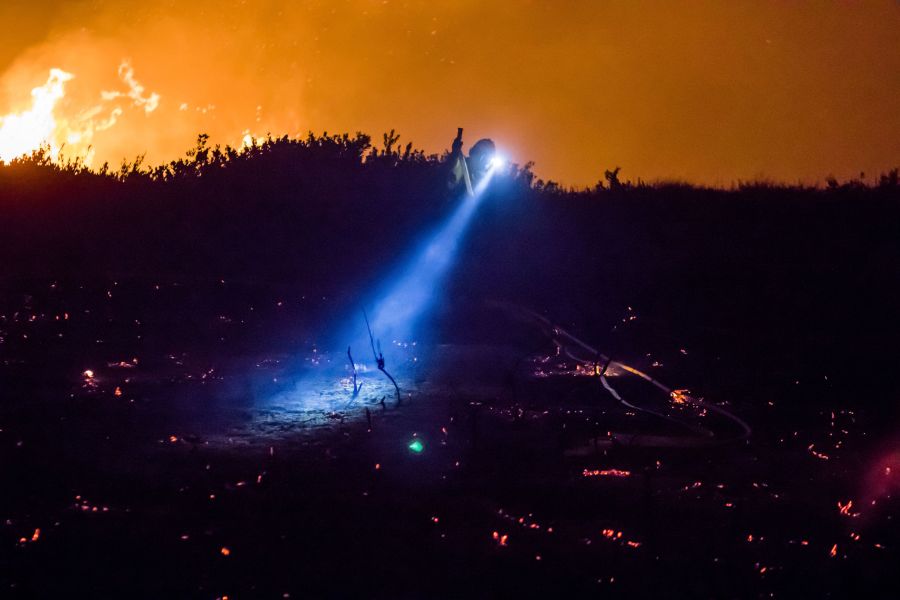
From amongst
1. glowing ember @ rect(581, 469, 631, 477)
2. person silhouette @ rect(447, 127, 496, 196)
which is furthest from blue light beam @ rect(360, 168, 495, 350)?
glowing ember @ rect(581, 469, 631, 477)

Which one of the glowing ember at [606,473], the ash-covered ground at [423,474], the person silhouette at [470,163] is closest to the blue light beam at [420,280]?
the person silhouette at [470,163]

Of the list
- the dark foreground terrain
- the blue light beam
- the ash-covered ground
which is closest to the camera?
the ash-covered ground

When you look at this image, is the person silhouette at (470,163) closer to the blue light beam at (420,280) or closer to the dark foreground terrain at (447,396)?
the blue light beam at (420,280)

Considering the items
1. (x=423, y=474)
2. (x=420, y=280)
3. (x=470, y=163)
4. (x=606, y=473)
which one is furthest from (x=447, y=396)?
(x=470, y=163)

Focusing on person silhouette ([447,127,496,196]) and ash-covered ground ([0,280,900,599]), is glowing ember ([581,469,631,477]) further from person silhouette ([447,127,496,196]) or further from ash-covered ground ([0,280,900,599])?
person silhouette ([447,127,496,196])

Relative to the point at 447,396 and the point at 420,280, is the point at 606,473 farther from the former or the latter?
the point at 420,280

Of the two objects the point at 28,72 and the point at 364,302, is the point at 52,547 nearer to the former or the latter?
the point at 364,302

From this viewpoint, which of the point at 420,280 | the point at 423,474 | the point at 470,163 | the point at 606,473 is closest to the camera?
the point at 423,474
